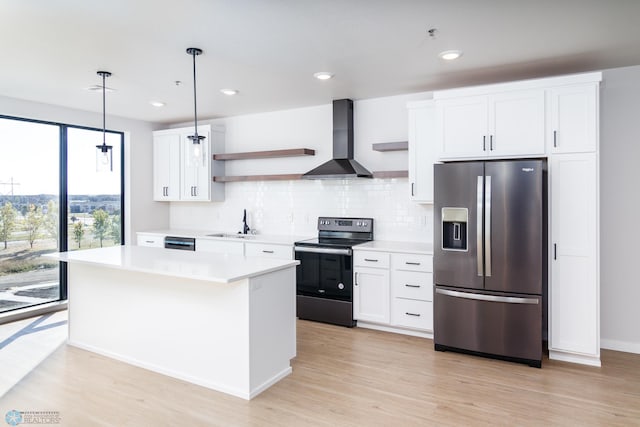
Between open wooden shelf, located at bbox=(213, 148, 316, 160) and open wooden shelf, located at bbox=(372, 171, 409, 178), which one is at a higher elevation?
open wooden shelf, located at bbox=(213, 148, 316, 160)

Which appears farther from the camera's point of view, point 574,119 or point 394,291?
point 394,291

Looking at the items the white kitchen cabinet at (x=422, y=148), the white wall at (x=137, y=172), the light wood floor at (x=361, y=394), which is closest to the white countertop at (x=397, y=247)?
the white kitchen cabinet at (x=422, y=148)

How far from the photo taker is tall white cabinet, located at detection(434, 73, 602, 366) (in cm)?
345

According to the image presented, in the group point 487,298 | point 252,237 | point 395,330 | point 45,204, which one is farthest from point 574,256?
point 45,204

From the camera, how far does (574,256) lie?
3525 millimetres

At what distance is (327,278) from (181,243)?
2229mm

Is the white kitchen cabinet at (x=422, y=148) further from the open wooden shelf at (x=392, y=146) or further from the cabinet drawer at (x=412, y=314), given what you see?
the cabinet drawer at (x=412, y=314)

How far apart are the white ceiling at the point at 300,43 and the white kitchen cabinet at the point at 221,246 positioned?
1.83 metres

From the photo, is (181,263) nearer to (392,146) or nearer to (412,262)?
(412,262)

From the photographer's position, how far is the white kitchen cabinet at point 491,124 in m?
3.61

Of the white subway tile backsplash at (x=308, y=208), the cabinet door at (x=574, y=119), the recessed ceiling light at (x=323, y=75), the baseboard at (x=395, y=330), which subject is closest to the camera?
the cabinet door at (x=574, y=119)

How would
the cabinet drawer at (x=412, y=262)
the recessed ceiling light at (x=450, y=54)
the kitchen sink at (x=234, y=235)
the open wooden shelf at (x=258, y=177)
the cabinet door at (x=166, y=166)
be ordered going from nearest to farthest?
the recessed ceiling light at (x=450, y=54) < the cabinet drawer at (x=412, y=262) < the open wooden shelf at (x=258, y=177) < the kitchen sink at (x=234, y=235) < the cabinet door at (x=166, y=166)

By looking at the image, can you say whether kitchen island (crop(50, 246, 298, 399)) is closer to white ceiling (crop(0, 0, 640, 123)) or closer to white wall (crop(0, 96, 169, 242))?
white ceiling (crop(0, 0, 640, 123))
